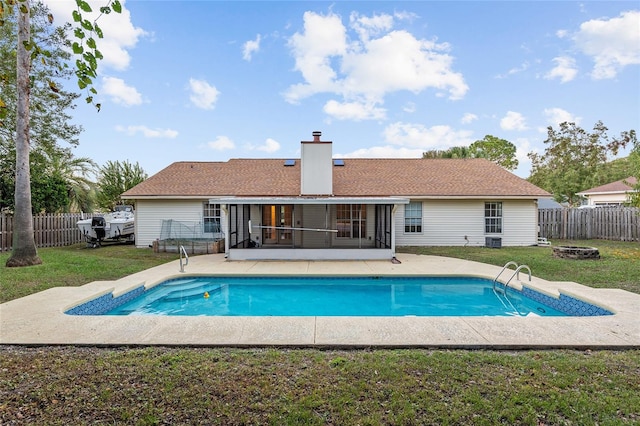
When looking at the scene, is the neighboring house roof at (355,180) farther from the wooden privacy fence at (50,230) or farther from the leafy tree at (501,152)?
the leafy tree at (501,152)

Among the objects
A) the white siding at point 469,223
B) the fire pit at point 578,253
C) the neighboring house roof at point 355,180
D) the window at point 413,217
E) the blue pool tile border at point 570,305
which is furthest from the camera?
the window at point 413,217

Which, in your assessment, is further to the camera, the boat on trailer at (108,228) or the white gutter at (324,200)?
the boat on trailer at (108,228)

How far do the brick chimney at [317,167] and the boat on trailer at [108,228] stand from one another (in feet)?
29.5

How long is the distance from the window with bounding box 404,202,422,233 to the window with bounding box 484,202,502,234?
3070 mm

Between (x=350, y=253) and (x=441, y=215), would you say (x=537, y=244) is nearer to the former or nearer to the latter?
(x=441, y=215)

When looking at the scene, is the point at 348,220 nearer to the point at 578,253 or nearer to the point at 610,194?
the point at 578,253

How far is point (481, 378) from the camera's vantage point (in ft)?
11.2

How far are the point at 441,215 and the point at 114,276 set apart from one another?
42.9 ft

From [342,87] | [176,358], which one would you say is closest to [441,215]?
[342,87]

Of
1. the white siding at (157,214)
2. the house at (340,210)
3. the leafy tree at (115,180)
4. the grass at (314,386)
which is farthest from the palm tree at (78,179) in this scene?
the grass at (314,386)

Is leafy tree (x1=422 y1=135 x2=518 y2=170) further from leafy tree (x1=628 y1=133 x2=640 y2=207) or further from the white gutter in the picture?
the white gutter

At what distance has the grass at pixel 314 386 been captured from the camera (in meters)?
2.82

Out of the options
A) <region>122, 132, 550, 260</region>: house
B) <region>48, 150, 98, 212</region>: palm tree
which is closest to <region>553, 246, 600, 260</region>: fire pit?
<region>122, 132, 550, 260</region>: house

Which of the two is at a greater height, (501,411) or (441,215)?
(441,215)
